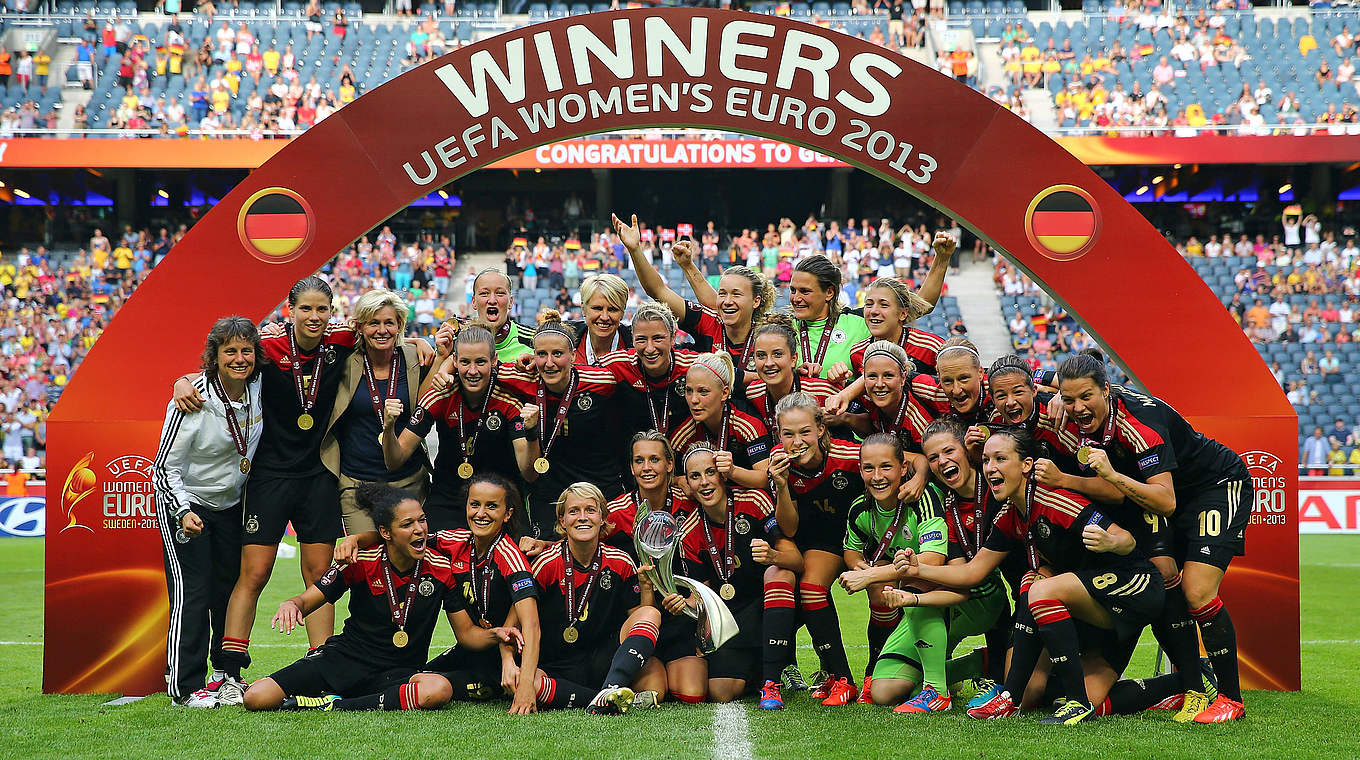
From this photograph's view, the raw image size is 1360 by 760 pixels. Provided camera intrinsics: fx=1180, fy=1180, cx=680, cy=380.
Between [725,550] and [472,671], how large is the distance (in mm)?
1299

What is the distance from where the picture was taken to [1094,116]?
2289 cm

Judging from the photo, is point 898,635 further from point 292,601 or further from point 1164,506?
point 292,601

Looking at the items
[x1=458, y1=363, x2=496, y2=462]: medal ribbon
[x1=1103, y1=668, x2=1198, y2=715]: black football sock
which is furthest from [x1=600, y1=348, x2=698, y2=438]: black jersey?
[x1=1103, y1=668, x2=1198, y2=715]: black football sock

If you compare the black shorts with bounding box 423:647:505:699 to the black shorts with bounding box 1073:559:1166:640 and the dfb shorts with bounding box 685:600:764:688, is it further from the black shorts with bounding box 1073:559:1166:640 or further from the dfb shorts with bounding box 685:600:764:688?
the black shorts with bounding box 1073:559:1166:640

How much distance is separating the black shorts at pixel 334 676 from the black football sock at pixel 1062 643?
2795 millimetres

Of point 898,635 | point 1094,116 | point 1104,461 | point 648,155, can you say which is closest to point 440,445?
point 898,635

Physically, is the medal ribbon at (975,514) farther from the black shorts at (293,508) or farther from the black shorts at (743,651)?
the black shorts at (293,508)

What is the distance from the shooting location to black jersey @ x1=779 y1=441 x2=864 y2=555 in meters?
5.58

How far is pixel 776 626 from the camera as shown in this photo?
17.7 ft

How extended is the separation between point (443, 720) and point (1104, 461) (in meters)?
2.96

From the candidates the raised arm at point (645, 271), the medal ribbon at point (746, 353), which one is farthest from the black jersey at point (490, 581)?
the raised arm at point (645, 271)

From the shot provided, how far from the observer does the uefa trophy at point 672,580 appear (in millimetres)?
5328

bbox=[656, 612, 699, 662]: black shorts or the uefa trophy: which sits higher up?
the uefa trophy

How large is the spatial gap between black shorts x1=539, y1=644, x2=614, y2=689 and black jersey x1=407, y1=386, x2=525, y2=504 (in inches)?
35.8
